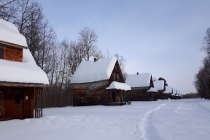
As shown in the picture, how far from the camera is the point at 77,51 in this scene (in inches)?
2469

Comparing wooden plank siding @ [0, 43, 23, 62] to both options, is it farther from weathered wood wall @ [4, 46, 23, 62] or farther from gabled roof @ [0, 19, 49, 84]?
gabled roof @ [0, 19, 49, 84]

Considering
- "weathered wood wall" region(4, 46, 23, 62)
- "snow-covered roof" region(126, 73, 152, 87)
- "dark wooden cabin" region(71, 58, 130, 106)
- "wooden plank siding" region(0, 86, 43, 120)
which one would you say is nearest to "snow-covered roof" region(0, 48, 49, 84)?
"weathered wood wall" region(4, 46, 23, 62)

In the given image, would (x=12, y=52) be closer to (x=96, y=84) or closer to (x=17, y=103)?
(x=17, y=103)

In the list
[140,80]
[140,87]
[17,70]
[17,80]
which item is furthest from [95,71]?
[140,80]

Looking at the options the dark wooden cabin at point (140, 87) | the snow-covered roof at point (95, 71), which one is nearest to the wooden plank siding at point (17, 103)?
the snow-covered roof at point (95, 71)

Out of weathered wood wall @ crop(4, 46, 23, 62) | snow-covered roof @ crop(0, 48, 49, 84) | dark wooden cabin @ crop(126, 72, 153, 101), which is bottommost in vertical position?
dark wooden cabin @ crop(126, 72, 153, 101)

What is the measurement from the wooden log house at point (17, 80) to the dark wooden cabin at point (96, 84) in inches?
837

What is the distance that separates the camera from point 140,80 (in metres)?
76.5

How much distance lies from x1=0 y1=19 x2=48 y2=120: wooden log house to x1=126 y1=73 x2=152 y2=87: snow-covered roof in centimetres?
5452

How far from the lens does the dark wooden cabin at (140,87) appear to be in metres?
74.4

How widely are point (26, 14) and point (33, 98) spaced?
68.9 feet

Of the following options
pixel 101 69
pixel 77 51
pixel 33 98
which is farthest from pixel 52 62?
pixel 33 98

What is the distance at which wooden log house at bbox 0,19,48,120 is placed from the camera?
1892 centimetres

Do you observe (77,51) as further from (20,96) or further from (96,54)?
(20,96)
